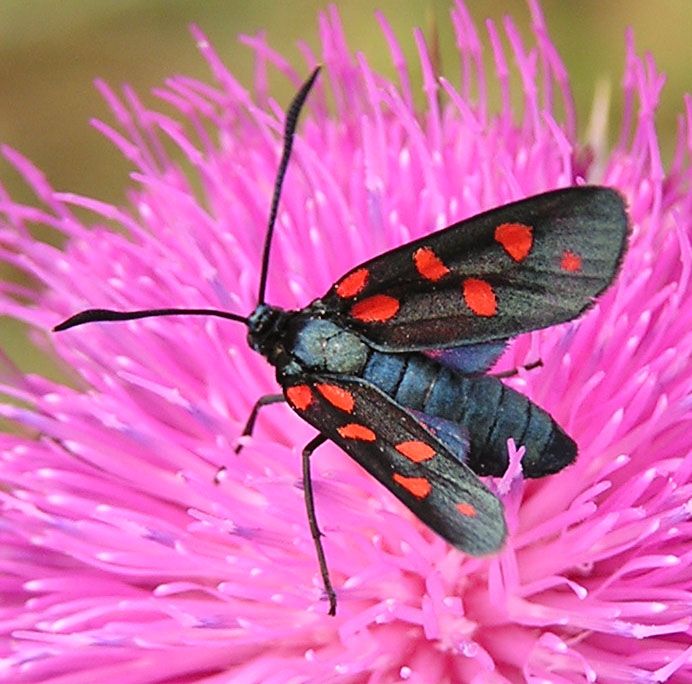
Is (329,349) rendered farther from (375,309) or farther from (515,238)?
(515,238)

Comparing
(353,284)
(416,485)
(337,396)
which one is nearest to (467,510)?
(416,485)

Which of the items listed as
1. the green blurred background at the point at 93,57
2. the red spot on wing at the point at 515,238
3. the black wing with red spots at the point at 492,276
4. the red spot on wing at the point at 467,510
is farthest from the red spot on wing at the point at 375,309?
the green blurred background at the point at 93,57

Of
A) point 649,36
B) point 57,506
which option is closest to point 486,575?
point 57,506

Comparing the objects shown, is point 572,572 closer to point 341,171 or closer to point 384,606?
point 384,606

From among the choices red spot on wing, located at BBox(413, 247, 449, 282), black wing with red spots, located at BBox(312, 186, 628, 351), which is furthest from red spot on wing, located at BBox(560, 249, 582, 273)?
red spot on wing, located at BBox(413, 247, 449, 282)

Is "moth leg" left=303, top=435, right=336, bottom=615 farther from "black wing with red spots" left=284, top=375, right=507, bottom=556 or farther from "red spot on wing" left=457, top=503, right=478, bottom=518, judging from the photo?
"red spot on wing" left=457, top=503, right=478, bottom=518

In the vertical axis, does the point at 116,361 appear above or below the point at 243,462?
above

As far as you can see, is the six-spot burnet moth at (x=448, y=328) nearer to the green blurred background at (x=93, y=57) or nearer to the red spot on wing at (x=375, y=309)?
the red spot on wing at (x=375, y=309)
